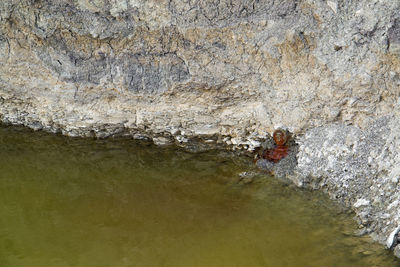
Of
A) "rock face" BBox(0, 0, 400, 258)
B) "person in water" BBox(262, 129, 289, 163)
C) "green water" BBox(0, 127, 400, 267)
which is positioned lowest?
"green water" BBox(0, 127, 400, 267)

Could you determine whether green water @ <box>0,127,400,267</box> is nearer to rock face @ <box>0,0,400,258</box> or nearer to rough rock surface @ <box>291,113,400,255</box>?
rough rock surface @ <box>291,113,400,255</box>

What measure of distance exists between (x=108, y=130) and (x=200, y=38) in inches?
61.3

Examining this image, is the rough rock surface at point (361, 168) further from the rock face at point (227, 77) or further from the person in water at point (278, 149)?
the person in water at point (278, 149)

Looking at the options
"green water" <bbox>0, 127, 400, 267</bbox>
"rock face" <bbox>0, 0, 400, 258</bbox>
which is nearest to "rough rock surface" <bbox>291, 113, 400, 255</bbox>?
"rock face" <bbox>0, 0, 400, 258</bbox>

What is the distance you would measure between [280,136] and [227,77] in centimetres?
88

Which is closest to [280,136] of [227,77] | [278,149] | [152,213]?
[278,149]

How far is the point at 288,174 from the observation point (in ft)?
15.7

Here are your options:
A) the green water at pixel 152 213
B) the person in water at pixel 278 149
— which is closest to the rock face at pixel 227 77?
the person in water at pixel 278 149

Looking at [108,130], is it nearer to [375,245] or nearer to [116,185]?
[116,185]

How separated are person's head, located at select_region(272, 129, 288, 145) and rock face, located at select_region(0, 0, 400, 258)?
98 millimetres

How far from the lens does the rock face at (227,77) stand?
4434 mm

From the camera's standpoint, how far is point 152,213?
4418 millimetres

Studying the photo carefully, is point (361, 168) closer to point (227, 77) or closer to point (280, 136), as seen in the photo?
point (280, 136)

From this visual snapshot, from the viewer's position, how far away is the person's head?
4.94 m
